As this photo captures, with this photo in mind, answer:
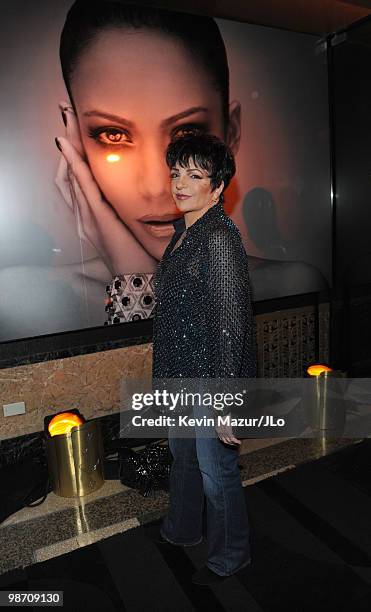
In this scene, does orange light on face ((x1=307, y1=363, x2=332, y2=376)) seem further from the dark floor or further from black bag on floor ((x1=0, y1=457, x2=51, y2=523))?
black bag on floor ((x1=0, y1=457, x2=51, y2=523))

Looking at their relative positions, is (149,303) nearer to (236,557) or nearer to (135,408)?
(135,408)

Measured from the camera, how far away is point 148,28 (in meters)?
2.83

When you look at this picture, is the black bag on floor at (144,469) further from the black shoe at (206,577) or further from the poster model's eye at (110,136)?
the poster model's eye at (110,136)

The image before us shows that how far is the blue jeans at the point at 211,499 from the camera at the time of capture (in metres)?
1.70

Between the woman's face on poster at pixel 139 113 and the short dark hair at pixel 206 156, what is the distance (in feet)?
A: 4.02

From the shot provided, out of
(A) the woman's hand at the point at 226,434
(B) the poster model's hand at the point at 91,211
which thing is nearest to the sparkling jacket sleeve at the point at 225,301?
(A) the woman's hand at the point at 226,434

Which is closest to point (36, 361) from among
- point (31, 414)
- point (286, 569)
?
point (31, 414)

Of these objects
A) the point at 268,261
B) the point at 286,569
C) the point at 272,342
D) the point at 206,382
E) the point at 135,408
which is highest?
the point at 268,261


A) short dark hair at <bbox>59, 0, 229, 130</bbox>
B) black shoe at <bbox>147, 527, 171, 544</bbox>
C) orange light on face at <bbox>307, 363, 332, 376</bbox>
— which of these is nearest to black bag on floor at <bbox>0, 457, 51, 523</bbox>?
black shoe at <bbox>147, 527, 171, 544</bbox>

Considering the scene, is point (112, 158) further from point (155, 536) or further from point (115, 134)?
point (155, 536)

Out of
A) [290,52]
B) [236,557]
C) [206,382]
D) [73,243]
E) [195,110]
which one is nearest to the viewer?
[206,382]

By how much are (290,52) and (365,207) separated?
1.19 m

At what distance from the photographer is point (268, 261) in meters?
3.44

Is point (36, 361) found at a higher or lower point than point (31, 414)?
higher
